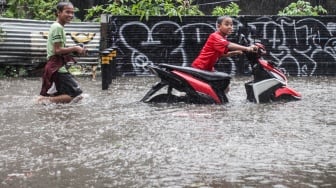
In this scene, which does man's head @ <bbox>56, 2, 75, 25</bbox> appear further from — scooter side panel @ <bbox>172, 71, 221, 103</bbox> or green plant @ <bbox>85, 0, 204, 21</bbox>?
green plant @ <bbox>85, 0, 204, 21</bbox>

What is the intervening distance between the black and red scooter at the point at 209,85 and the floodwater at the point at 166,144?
240mm

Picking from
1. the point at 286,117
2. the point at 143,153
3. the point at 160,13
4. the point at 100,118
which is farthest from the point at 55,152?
the point at 160,13

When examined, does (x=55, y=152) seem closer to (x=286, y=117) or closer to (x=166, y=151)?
(x=166, y=151)

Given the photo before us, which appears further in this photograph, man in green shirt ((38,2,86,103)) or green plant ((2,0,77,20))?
green plant ((2,0,77,20))

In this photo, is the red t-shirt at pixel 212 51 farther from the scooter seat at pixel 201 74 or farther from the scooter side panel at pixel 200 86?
the scooter side panel at pixel 200 86

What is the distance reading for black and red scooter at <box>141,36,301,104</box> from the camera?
9.25m

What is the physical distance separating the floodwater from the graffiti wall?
15.9 ft

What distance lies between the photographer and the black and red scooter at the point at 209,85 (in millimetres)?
9250

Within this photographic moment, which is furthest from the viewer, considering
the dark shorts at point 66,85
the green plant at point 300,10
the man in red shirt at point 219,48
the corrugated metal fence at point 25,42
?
the green plant at point 300,10

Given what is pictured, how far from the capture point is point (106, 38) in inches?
574

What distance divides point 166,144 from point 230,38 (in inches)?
357

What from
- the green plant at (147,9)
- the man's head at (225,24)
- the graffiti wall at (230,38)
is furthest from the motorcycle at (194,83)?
the green plant at (147,9)

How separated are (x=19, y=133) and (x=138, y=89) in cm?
507

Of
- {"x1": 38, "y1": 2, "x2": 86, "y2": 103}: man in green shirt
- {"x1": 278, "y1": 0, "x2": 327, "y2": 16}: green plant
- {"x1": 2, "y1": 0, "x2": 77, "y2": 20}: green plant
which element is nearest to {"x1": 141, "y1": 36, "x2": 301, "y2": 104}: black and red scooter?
{"x1": 38, "y1": 2, "x2": 86, "y2": 103}: man in green shirt
